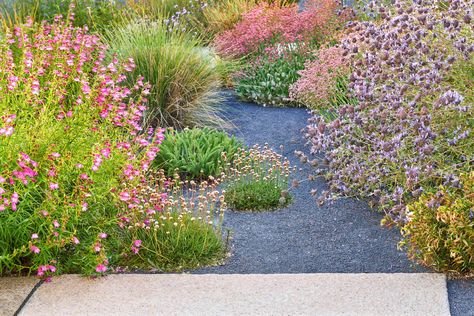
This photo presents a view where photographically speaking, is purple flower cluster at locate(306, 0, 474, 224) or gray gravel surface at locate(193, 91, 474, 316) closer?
gray gravel surface at locate(193, 91, 474, 316)

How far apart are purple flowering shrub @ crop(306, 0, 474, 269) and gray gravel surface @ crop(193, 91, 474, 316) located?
7.6 inches

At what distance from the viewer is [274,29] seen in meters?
9.82

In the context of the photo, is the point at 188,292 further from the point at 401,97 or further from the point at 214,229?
the point at 401,97

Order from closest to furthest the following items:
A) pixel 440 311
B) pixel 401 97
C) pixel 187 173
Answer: pixel 440 311, pixel 401 97, pixel 187 173

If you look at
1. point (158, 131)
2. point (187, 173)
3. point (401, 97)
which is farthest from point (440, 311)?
point (187, 173)

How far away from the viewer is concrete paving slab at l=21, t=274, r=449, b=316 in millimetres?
3721

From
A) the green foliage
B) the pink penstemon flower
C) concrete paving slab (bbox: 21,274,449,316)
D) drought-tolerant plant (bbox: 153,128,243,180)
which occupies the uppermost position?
the pink penstemon flower

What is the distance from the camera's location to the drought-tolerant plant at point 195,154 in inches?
236

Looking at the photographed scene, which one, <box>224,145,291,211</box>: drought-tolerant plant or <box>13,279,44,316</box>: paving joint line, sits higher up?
<box>13,279,44,316</box>: paving joint line

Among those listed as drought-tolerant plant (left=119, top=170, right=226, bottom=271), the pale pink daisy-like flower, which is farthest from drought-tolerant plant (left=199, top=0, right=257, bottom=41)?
the pale pink daisy-like flower

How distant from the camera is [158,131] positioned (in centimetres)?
466

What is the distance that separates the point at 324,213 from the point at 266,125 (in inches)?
94.9

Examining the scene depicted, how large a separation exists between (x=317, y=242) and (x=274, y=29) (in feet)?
17.8

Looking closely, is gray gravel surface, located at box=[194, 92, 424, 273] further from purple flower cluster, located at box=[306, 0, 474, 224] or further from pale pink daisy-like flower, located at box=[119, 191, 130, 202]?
pale pink daisy-like flower, located at box=[119, 191, 130, 202]
